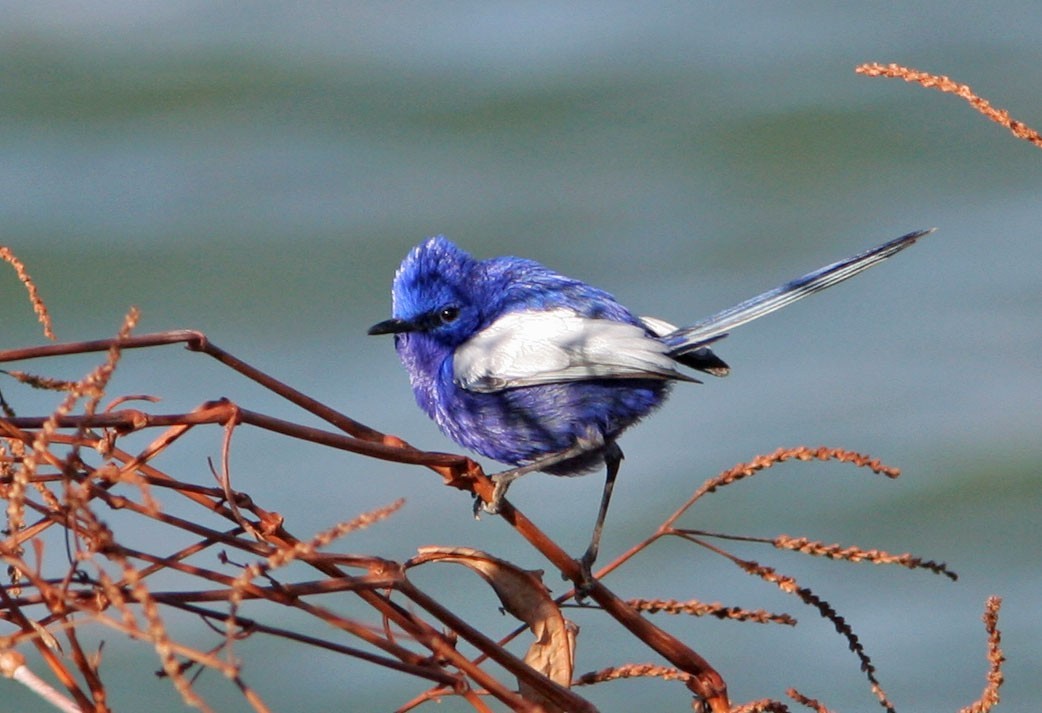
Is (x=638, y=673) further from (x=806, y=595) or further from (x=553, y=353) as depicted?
(x=553, y=353)

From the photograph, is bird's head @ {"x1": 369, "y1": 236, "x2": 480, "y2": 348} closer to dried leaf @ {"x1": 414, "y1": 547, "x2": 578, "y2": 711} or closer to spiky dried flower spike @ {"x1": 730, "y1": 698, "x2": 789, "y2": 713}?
dried leaf @ {"x1": 414, "y1": 547, "x2": 578, "y2": 711}

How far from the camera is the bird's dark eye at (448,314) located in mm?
3334

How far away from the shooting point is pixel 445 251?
332 centimetres

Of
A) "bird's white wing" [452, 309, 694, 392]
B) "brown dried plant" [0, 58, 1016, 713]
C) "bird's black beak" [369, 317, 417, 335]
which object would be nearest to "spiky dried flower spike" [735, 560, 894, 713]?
"brown dried plant" [0, 58, 1016, 713]

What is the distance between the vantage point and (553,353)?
10.6ft

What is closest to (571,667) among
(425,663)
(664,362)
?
(425,663)

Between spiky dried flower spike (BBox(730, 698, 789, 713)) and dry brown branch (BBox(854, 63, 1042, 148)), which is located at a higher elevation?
dry brown branch (BBox(854, 63, 1042, 148))

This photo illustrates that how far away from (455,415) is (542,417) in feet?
0.77

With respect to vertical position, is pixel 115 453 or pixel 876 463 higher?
pixel 115 453

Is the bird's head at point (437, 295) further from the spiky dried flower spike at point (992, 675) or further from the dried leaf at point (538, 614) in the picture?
the spiky dried flower spike at point (992, 675)

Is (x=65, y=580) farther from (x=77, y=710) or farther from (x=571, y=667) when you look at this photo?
(x=571, y=667)

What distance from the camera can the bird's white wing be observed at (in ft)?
10.3

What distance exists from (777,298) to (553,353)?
58 cm

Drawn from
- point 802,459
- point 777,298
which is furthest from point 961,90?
point 777,298
